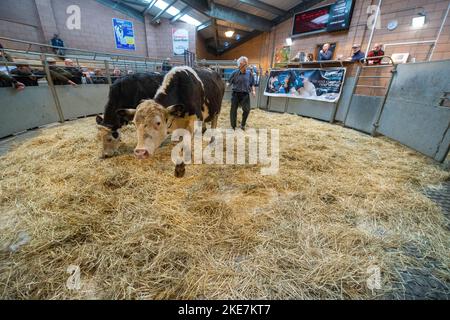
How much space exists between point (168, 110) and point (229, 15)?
11.7 meters

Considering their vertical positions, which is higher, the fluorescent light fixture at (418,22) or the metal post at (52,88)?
the fluorescent light fixture at (418,22)

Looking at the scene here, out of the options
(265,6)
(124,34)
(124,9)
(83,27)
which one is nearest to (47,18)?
(83,27)

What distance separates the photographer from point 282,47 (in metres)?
12.3

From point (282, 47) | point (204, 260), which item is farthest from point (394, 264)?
point (282, 47)

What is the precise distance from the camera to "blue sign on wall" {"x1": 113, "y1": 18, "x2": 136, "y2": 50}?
1370 cm

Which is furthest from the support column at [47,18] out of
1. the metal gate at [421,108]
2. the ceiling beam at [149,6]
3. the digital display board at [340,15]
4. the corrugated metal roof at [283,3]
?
the metal gate at [421,108]

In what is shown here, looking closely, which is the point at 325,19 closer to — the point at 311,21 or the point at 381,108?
the point at 311,21

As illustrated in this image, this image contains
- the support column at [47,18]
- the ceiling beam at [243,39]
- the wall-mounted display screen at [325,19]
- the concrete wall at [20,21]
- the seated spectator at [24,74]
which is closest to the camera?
the seated spectator at [24,74]

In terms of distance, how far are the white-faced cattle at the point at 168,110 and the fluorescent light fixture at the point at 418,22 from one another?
28.0 ft

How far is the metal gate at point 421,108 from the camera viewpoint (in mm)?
3346

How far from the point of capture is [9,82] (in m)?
4.11

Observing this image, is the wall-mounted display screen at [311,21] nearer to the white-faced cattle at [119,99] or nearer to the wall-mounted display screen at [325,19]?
the wall-mounted display screen at [325,19]

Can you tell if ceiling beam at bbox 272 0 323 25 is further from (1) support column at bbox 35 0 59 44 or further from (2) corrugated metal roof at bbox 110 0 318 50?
(1) support column at bbox 35 0 59 44

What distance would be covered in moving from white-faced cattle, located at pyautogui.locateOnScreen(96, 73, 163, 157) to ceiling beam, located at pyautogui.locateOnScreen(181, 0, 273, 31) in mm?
8898
